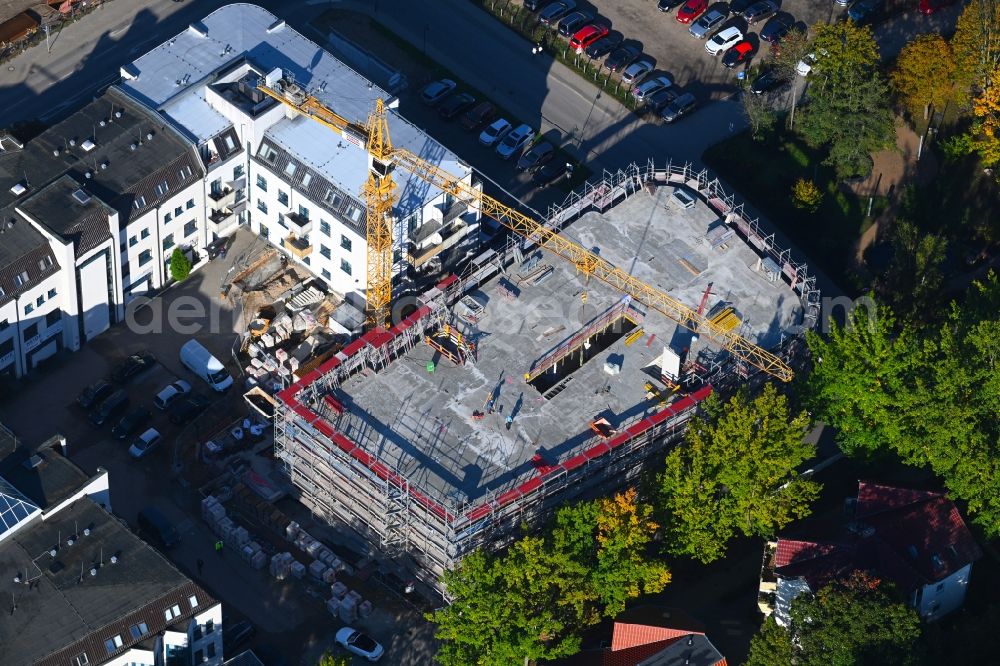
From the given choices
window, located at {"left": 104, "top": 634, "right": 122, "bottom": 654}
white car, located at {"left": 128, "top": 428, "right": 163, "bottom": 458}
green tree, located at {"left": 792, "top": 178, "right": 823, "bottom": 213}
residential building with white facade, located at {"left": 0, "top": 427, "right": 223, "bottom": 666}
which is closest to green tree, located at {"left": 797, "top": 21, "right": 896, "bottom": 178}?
green tree, located at {"left": 792, "top": 178, "right": 823, "bottom": 213}

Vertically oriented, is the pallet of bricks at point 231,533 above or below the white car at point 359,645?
above

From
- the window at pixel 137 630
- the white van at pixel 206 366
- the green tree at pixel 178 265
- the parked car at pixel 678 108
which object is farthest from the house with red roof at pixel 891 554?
the green tree at pixel 178 265

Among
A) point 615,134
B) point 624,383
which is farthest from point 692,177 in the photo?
point 624,383

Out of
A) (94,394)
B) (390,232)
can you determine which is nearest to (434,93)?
(390,232)

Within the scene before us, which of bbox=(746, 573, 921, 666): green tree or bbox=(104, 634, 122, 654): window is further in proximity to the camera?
bbox=(104, 634, 122, 654): window

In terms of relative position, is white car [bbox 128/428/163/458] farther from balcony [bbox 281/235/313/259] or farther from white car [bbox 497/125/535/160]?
white car [bbox 497/125/535/160]

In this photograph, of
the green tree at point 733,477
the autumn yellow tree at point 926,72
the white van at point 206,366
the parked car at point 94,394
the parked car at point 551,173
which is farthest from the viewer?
the parked car at point 551,173

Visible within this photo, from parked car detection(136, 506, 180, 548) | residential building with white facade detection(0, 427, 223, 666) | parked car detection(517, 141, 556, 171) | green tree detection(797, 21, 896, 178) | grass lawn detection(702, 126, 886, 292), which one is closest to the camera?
residential building with white facade detection(0, 427, 223, 666)

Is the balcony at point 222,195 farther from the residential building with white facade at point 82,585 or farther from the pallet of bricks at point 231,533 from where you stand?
the residential building with white facade at point 82,585
